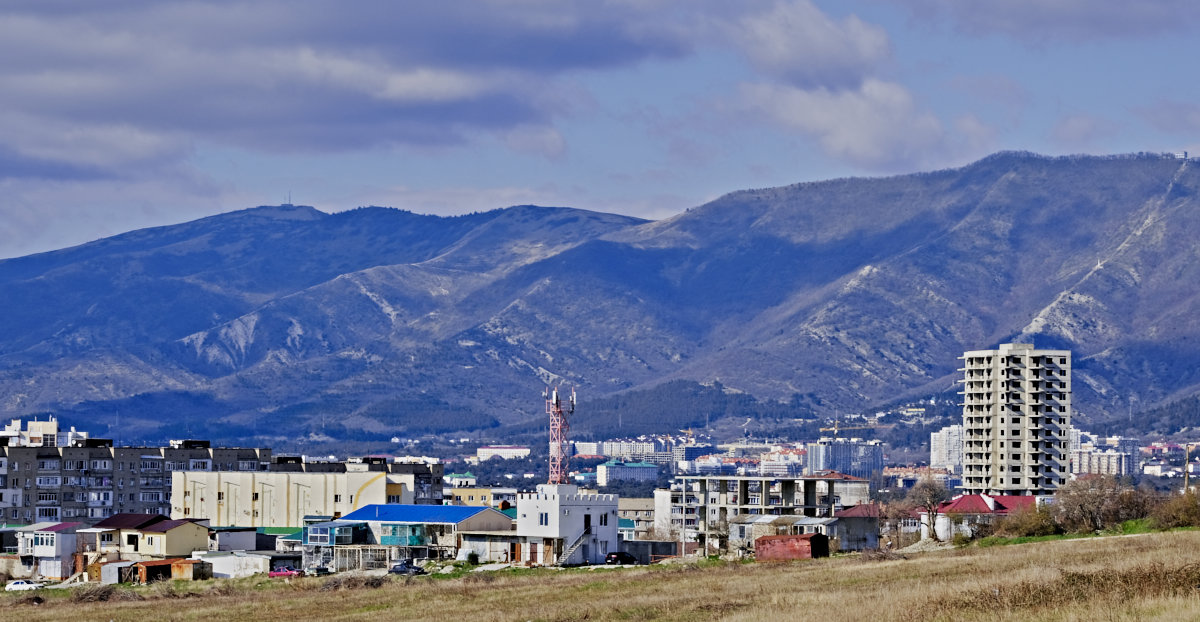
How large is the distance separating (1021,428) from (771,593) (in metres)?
130

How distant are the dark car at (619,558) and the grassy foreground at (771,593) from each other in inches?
397

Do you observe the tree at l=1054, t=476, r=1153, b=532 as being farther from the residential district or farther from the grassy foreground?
the grassy foreground

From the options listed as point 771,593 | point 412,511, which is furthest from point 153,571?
point 771,593

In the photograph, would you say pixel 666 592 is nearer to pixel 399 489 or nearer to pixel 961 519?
pixel 961 519

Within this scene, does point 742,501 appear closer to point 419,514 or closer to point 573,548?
point 419,514

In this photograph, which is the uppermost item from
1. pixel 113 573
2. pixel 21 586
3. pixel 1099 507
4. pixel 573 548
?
pixel 1099 507

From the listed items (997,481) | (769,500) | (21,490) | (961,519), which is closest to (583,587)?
(961,519)

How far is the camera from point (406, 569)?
350 ft

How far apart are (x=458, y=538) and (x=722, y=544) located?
19498 millimetres

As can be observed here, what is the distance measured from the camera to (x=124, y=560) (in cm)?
12538

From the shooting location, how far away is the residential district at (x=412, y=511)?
376ft

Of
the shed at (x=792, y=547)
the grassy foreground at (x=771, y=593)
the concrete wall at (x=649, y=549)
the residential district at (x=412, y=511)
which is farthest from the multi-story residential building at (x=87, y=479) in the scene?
the shed at (x=792, y=547)

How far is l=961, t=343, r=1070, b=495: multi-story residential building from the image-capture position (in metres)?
194

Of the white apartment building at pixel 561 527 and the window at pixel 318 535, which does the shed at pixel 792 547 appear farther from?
the window at pixel 318 535
